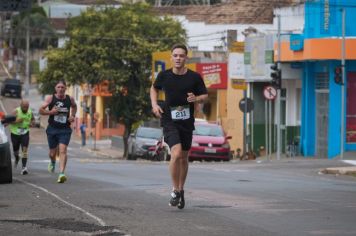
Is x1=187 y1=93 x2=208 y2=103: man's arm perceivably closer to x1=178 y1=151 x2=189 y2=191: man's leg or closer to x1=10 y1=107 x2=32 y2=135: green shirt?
x1=178 y1=151 x2=189 y2=191: man's leg

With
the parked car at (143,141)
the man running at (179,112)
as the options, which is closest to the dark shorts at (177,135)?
the man running at (179,112)

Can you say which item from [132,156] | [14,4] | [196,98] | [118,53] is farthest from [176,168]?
[118,53]

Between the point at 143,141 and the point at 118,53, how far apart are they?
12.6 meters

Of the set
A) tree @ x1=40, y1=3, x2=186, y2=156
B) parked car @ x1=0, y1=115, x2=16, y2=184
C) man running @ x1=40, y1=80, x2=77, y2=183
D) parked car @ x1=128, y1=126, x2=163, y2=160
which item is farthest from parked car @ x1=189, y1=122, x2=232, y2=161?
parked car @ x1=0, y1=115, x2=16, y2=184

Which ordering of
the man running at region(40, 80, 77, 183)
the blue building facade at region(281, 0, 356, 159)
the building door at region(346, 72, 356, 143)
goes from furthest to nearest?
the building door at region(346, 72, 356, 143)
the blue building facade at region(281, 0, 356, 159)
the man running at region(40, 80, 77, 183)

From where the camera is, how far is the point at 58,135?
17719 mm

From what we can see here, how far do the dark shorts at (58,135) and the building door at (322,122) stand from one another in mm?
24626

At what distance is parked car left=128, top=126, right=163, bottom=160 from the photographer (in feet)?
132

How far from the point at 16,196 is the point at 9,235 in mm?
4365

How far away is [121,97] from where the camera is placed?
174ft

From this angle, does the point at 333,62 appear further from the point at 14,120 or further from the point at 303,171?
the point at 14,120

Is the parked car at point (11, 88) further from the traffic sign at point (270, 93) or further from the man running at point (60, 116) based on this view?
the man running at point (60, 116)

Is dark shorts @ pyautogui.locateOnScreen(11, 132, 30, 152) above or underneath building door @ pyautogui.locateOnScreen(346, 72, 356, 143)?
underneath

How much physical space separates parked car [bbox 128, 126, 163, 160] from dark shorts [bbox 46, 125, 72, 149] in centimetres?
2185
